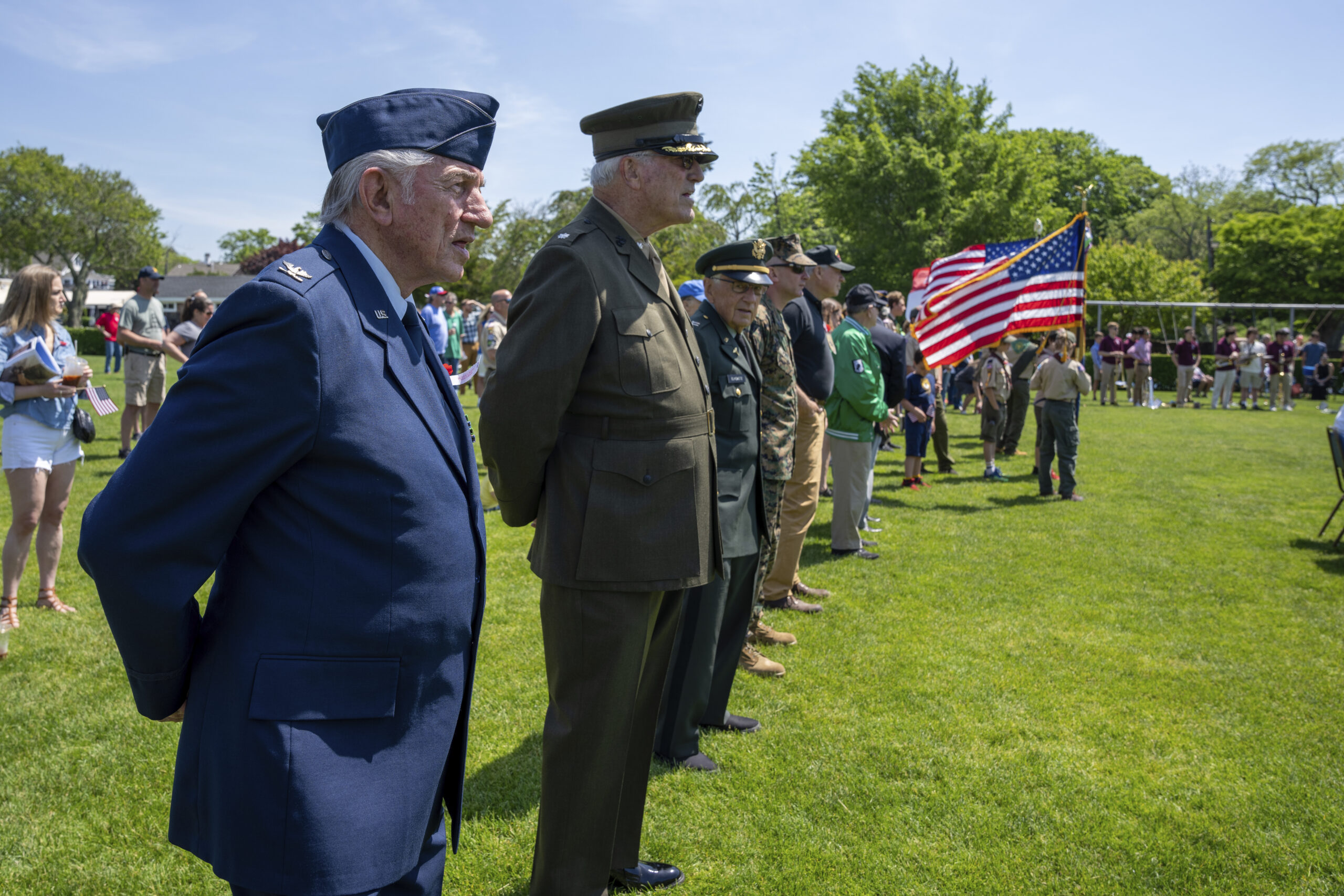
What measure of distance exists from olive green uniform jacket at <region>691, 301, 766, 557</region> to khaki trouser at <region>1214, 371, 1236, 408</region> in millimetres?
27192

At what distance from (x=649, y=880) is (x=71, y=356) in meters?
4.97

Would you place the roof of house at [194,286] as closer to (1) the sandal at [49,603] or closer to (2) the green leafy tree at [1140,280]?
(2) the green leafy tree at [1140,280]

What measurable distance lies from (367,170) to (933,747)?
12.9ft

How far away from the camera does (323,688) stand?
155cm

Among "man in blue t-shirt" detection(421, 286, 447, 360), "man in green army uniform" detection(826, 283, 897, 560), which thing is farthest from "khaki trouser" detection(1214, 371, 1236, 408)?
"man in blue t-shirt" detection(421, 286, 447, 360)

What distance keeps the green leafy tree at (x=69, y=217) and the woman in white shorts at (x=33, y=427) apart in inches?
2502

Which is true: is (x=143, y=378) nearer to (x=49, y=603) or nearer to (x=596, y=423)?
(x=49, y=603)

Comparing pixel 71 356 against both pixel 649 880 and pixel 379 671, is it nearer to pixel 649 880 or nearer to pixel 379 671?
pixel 649 880

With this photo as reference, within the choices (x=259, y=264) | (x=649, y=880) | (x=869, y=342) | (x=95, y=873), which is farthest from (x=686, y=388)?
(x=259, y=264)

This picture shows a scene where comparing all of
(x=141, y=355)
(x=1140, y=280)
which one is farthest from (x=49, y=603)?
(x=1140, y=280)

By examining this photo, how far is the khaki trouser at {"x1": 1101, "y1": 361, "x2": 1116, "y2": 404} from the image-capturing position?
25922 millimetres

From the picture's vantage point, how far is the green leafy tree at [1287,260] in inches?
1907

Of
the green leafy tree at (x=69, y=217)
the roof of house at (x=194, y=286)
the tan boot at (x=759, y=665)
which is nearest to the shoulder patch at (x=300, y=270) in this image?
the tan boot at (x=759, y=665)

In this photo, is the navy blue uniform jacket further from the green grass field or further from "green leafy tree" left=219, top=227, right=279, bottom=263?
"green leafy tree" left=219, top=227, right=279, bottom=263
